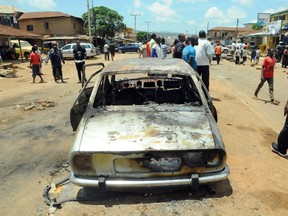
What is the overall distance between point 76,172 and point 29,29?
172 feet

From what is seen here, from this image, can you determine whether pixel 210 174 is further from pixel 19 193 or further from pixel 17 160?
pixel 17 160

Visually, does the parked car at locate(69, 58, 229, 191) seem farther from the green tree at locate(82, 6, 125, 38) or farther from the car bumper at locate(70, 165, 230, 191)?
the green tree at locate(82, 6, 125, 38)

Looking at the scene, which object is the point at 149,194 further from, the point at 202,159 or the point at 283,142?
the point at 283,142

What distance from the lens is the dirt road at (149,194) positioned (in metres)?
3.32

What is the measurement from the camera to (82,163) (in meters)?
3.15

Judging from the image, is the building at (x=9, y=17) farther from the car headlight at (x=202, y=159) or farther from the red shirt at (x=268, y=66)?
the car headlight at (x=202, y=159)

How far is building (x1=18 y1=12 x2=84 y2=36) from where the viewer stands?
4884cm

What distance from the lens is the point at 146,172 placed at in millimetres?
3107

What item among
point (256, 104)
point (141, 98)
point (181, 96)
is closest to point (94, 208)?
point (141, 98)

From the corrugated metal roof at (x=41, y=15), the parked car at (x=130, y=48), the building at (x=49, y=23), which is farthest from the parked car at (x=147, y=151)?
the corrugated metal roof at (x=41, y=15)

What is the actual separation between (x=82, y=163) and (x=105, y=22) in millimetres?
55172

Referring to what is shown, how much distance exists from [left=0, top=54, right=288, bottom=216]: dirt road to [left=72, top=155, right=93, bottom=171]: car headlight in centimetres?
52

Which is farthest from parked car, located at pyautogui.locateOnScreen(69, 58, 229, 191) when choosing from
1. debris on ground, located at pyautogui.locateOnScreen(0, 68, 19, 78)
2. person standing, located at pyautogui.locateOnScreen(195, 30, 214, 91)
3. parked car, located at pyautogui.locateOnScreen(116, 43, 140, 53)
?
parked car, located at pyautogui.locateOnScreen(116, 43, 140, 53)

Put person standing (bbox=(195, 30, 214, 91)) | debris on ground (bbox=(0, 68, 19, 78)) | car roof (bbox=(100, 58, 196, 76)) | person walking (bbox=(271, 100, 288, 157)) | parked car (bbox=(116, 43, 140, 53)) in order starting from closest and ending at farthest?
1. car roof (bbox=(100, 58, 196, 76))
2. person walking (bbox=(271, 100, 288, 157))
3. person standing (bbox=(195, 30, 214, 91))
4. debris on ground (bbox=(0, 68, 19, 78))
5. parked car (bbox=(116, 43, 140, 53))
